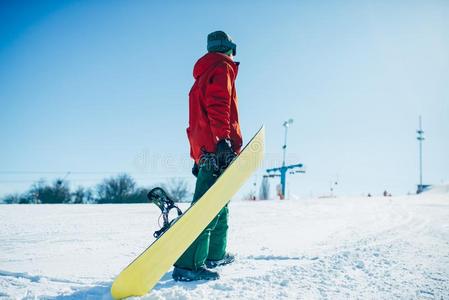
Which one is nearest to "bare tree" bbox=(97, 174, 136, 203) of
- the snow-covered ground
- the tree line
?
the tree line

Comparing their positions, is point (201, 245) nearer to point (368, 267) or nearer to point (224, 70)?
point (368, 267)

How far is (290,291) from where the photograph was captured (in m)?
1.75

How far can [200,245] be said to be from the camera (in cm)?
220

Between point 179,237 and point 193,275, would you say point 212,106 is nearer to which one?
point 179,237

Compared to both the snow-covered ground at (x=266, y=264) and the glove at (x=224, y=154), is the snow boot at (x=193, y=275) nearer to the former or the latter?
the snow-covered ground at (x=266, y=264)

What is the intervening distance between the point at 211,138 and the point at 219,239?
904mm

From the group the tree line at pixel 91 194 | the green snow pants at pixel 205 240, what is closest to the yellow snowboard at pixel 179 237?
the green snow pants at pixel 205 240

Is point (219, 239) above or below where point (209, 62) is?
below

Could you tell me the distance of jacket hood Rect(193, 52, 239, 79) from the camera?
249cm

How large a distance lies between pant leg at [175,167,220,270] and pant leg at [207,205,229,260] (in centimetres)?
29

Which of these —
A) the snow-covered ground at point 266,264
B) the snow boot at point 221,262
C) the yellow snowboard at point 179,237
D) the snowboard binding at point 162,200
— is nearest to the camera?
the yellow snowboard at point 179,237

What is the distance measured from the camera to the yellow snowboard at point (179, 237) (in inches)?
63.7

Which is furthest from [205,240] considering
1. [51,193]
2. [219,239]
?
[51,193]

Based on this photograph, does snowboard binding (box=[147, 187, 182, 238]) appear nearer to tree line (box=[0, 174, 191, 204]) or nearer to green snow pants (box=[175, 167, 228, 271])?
green snow pants (box=[175, 167, 228, 271])
